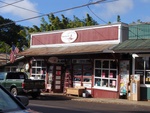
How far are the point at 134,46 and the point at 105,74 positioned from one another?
3.76m

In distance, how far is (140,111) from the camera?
1602cm

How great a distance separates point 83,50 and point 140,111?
26.8 feet

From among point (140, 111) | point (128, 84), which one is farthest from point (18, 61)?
Result: point (140, 111)

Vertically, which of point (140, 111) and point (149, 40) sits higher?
point (149, 40)

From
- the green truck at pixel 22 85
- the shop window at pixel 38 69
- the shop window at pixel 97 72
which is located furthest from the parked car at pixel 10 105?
the shop window at pixel 38 69

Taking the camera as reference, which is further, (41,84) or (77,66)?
(77,66)

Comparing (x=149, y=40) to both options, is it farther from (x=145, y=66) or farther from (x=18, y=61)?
(x=18, y=61)

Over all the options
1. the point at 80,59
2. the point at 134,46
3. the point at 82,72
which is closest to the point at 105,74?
the point at 82,72

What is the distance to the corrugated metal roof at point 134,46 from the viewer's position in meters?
20.0

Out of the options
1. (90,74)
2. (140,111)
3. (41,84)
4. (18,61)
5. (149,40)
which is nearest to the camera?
(140,111)

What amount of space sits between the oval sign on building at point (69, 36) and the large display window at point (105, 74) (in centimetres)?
320

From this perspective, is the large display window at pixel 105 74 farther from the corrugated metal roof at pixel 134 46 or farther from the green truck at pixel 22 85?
the green truck at pixel 22 85

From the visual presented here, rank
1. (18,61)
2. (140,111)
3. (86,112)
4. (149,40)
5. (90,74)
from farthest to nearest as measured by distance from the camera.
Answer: (18,61) → (90,74) → (149,40) → (140,111) → (86,112)

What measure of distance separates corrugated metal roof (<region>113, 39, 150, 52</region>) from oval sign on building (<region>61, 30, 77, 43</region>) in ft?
17.1
